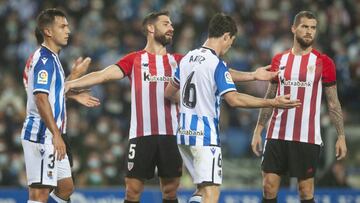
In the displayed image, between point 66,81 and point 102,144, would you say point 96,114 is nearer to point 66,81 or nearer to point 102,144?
point 102,144

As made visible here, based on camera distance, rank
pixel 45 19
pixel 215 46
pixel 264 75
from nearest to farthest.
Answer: pixel 215 46, pixel 45 19, pixel 264 75

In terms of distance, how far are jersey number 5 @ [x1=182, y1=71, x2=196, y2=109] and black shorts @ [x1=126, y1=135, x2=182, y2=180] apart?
990mm

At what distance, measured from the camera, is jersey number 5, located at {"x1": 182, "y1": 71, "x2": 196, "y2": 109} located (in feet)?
29.3

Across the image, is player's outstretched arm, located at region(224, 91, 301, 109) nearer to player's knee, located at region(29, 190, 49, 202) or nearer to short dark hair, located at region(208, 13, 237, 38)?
short dark hair, located at region(208, 13, 237, 38)

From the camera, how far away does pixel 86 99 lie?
31.9ft

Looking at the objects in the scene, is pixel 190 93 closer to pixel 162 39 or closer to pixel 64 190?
pixel 162 39

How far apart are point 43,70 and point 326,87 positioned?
122 inches

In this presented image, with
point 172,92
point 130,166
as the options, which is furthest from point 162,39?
point 130,166

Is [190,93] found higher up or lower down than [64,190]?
higher up

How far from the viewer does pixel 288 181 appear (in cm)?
1456

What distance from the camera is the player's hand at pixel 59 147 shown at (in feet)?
28.7

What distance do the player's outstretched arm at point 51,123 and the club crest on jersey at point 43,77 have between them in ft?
0.44

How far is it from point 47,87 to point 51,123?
1.23 ft

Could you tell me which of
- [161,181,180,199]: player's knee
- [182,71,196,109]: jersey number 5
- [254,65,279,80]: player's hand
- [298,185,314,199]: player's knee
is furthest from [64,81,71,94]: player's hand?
[298,185,314,199]: player's knee
